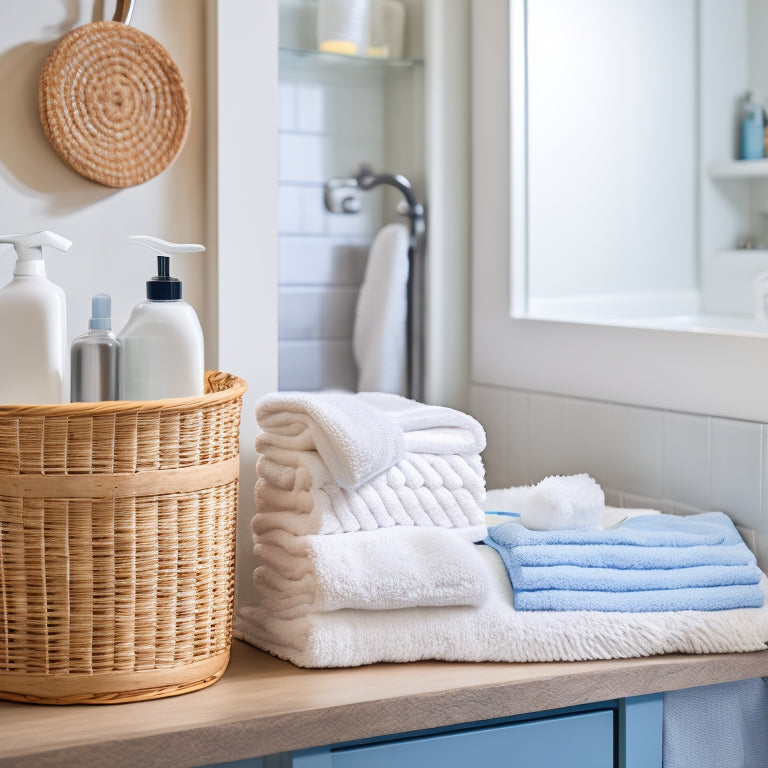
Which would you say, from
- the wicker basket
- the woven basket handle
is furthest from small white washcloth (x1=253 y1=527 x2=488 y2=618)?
the woven basket handle

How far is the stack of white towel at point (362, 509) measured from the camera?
1063 millimetres

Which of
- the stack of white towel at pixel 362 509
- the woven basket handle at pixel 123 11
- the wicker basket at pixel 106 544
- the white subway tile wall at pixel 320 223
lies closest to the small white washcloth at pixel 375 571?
the stack of white towel at pixel 362 509

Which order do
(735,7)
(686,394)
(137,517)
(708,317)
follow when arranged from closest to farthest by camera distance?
1. (137,517)
2. (686,394)
3. (708,317)
4. (735,7)

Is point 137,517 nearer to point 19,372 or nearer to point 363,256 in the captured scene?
point 19,372

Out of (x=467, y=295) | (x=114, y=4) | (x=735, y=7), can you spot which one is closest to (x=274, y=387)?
(x=114, y=4)

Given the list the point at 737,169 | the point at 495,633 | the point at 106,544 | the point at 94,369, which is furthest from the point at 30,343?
the point at 737,169

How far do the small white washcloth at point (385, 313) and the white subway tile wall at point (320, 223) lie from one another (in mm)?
49

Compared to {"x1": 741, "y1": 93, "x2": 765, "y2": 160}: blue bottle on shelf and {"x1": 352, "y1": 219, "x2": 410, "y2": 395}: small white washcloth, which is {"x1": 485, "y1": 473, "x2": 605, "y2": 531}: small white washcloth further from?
{"x1": 741, "y1": 93, "x2": 765, "y2": 160}: blue bottle on shelf

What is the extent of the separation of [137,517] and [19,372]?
17 centimetres

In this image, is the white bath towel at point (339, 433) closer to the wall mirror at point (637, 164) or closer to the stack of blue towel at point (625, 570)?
the stack of blue towel at point (625, 570)

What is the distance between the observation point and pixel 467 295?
1818 mm

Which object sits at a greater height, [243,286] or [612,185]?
[612,185]

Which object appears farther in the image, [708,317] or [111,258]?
[708,317]

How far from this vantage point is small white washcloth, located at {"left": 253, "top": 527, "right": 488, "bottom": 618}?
3.43ft
